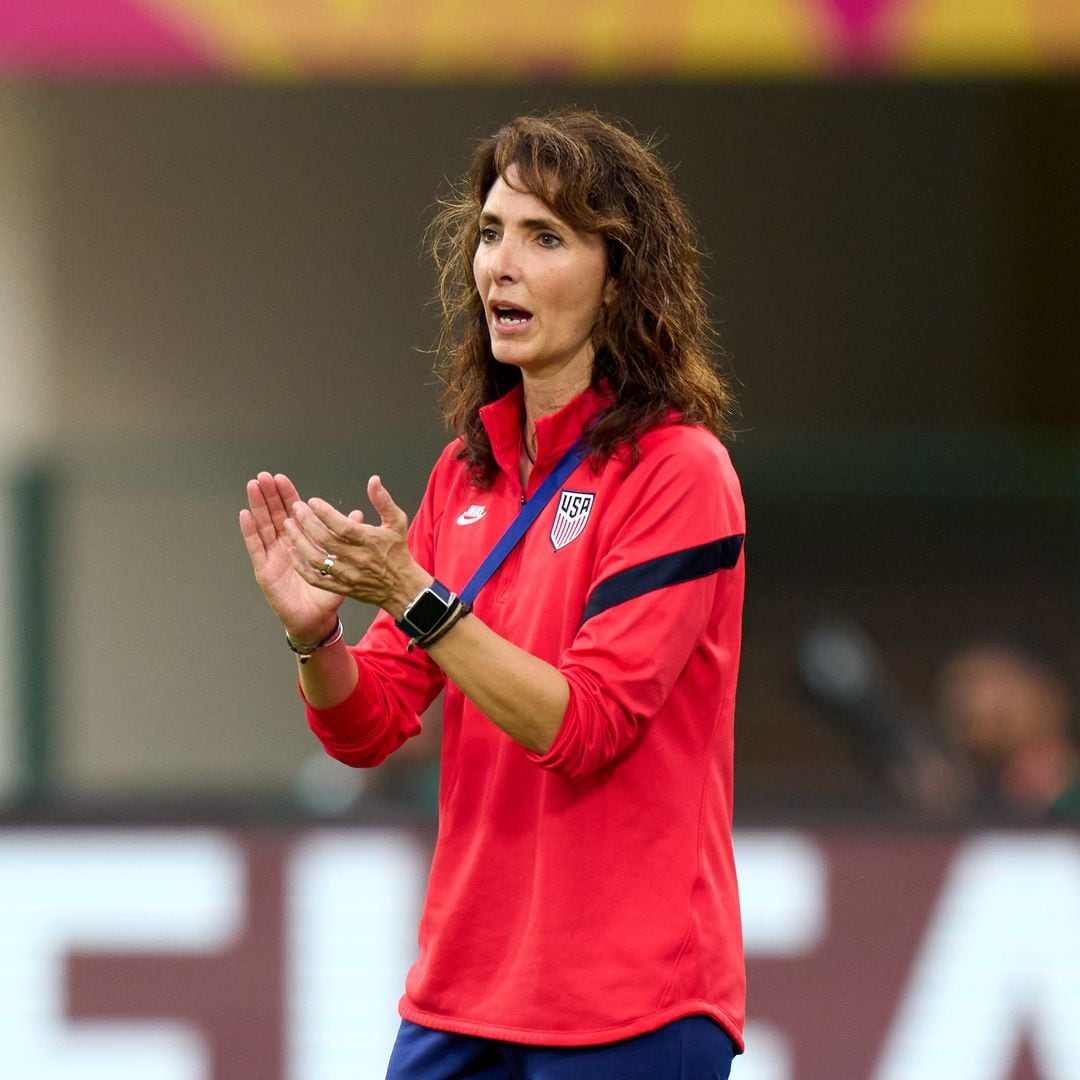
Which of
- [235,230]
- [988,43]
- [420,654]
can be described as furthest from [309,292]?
[420,654]

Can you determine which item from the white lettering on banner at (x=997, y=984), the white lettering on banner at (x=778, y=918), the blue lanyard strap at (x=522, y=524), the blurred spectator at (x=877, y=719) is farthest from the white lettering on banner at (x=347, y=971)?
the blue lanyard strap at (x=522, y=524)

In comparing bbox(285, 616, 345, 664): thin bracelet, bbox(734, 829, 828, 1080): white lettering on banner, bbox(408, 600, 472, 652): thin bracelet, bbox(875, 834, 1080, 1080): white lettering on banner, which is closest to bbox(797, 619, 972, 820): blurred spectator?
bbox(875, 834, 1080, 1080): white lettering on banner

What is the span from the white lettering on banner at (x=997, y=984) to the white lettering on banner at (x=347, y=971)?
4.47ft

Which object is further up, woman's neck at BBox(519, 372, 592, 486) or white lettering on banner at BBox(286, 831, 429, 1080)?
woman's neck at BBox(519, 372, 592, 486)

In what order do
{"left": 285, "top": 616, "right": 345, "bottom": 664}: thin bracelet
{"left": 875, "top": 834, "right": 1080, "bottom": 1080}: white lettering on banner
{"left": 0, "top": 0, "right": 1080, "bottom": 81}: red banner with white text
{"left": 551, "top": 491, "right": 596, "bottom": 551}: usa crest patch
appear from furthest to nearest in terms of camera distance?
{"left": 0, "top": 0, "right": 1080, "bottom": 81}: red banner with white text < {"left": 875, "top": 834, "right": 1080, "bottom": 1080}: white lettering on banner < {"left": 285, "top": 616, "right": 345, "bottom": 664}: thin bracelet < {"left": 551, "top": 491, "right": 596, "bottom": 551}: usa crest patch

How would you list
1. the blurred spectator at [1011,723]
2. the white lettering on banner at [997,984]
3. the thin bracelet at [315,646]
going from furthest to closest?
the blurred spectator at [1011,723] < the white lettering on banner at [997,984] < the thin bracelet at [315,646]

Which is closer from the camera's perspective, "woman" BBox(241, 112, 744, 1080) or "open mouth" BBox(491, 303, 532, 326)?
"woman" BBox(241, 112, 744, 1080)

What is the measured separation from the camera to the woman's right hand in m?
2.78

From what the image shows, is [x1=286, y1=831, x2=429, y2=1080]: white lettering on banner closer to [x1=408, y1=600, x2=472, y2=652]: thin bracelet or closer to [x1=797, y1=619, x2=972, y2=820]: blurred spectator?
[x1=797, y1=619, x2=972, y2=820]: blurred spectator

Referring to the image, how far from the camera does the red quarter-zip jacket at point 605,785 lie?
8.50 feet

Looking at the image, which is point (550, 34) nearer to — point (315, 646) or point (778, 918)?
point (778, 918)

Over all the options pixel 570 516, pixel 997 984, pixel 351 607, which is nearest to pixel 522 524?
pixel 570 516

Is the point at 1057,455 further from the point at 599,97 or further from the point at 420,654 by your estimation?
the point at 599,97

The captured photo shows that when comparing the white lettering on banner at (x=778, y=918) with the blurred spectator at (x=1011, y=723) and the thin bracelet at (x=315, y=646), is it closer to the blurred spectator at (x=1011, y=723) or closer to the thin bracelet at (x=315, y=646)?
the blurred spectator at (x=1011, y=723)
